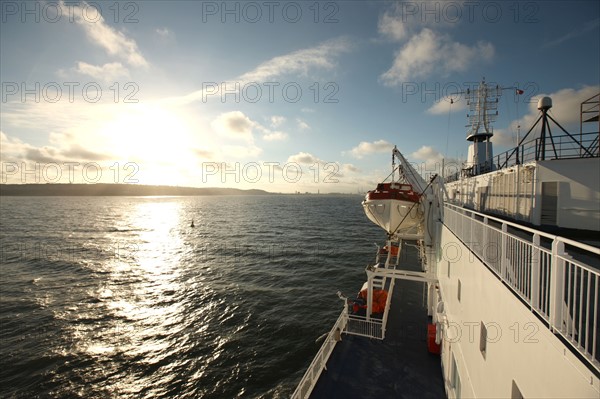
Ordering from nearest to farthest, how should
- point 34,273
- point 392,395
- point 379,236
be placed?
point 392,395, point 34,273, point 379,236

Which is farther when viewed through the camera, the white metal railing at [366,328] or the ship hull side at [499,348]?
the white metal railing at [366,328]

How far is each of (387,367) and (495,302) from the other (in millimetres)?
8895

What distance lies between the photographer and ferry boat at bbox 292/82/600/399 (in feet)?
11.7

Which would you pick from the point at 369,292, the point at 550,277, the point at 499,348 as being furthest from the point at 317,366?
the point at 550,277

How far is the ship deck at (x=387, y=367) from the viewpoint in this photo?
1136cm

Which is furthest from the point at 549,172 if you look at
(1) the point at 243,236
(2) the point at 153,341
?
(1) the point at 243,236

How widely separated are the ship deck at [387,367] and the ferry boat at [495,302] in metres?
0.05

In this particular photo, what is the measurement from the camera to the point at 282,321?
883 inches

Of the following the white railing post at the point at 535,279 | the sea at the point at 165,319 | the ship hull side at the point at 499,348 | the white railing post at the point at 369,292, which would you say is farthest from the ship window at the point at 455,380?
the sea at the point at 165,319

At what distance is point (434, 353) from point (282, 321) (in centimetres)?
1197

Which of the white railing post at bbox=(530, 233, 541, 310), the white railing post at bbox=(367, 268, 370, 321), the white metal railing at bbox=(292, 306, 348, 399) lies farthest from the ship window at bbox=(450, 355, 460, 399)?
the white railing post at bbox=(530, 233, 541, 310)

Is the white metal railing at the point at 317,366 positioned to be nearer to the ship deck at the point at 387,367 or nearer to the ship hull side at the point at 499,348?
the ship deck at the point at 387,367

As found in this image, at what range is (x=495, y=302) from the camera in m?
5.74

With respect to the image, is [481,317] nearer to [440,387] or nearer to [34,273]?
[440,387]
